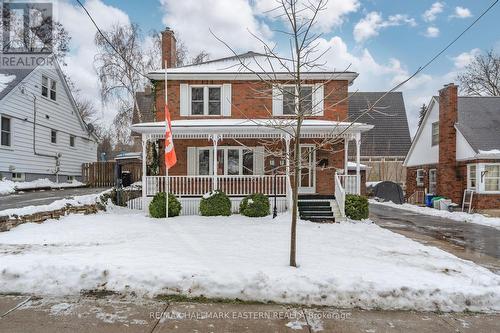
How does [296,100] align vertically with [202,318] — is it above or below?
above

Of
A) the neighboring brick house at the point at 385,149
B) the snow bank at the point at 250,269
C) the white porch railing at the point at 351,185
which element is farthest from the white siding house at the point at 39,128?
the neighboring brick house at the point at 385,149

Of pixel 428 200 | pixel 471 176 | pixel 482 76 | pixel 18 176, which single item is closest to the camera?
pixel 471 176

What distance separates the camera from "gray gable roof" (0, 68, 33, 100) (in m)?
16.5

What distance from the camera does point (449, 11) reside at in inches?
488

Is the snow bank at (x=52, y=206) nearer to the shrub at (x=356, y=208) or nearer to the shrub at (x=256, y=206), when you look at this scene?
the shrub at (x=256, y=206)

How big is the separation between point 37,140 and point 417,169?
22496mm

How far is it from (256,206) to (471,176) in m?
11.6

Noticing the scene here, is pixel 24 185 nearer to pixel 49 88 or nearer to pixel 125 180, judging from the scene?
pixel 125 180

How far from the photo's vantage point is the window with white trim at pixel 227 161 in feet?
48.6

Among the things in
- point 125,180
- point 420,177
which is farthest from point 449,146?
point 125,180

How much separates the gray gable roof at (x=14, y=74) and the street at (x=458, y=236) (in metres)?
18.1

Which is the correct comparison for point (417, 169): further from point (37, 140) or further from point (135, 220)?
point (37, 140)

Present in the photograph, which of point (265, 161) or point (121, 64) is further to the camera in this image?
point (121, 64)

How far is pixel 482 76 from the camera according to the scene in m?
32.4
